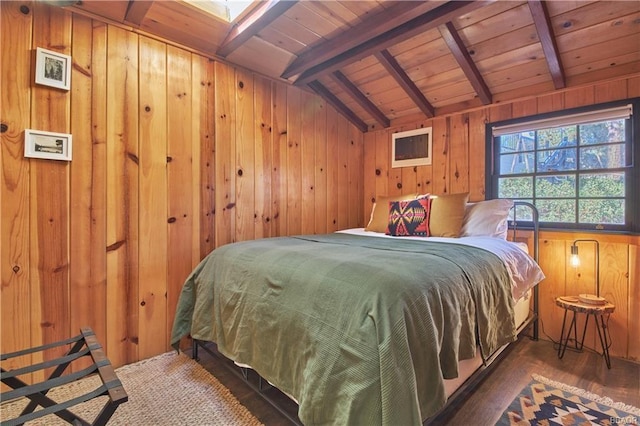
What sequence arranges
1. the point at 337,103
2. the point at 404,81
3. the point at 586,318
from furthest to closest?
the point at 337,103 < the point at 404,81 < the point at 586,318

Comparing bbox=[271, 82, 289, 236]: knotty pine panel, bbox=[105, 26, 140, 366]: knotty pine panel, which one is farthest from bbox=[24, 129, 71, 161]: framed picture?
bbox=[271, 82, 289, 236]: knotty pine panel

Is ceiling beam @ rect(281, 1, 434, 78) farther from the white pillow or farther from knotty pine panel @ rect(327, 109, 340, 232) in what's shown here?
the white pillow

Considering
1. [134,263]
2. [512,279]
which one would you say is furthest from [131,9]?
[512,279]

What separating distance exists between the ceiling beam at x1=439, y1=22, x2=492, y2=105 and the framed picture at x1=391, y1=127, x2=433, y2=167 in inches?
23.4

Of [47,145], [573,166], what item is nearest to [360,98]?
[573,166]

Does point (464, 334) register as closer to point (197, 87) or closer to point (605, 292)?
point (605, 292)

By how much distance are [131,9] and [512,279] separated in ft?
9.04

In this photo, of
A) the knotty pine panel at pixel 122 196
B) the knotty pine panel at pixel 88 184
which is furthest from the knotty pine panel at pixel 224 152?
the knotty pine panel at pixel 88 184

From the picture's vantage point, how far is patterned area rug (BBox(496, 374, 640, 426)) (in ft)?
4.60

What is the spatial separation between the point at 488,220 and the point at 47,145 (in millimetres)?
2894

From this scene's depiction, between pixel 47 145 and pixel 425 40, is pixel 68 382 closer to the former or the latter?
pixel 47 145

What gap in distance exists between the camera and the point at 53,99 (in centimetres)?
167

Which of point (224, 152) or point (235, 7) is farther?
point (224, 152)

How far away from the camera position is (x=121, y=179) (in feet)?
6.23
